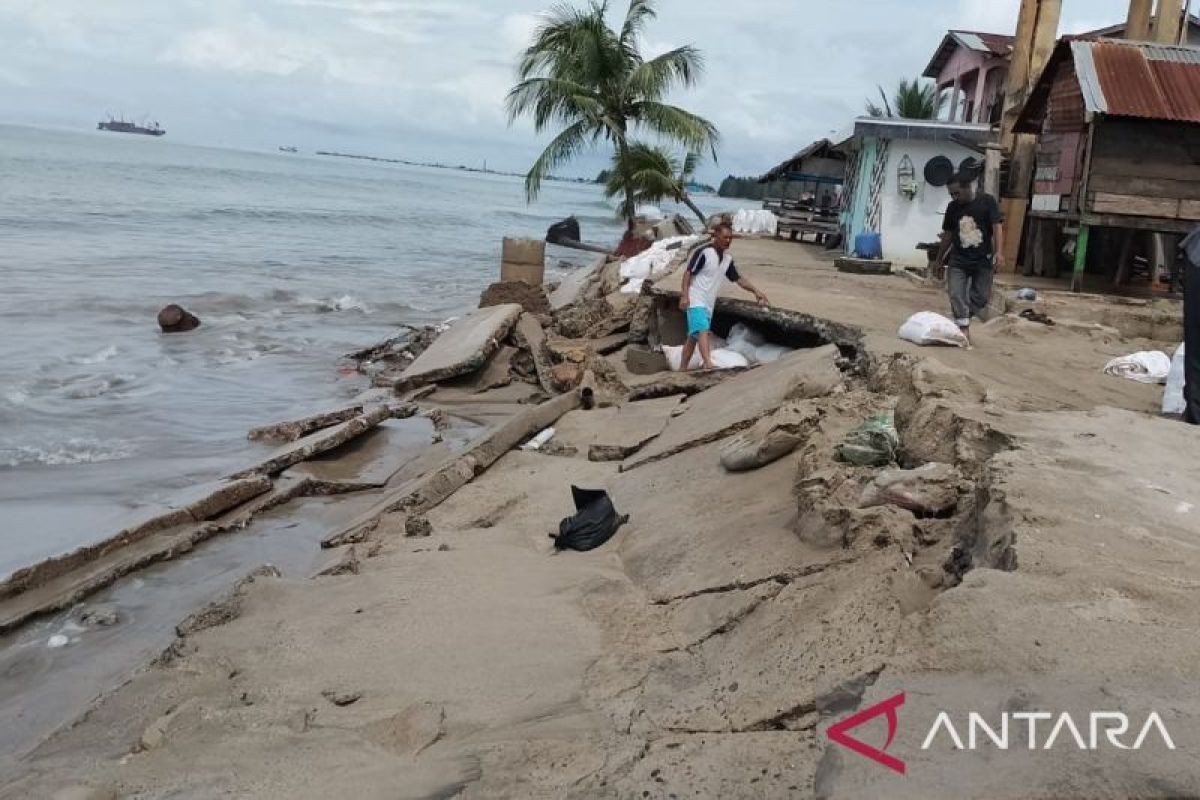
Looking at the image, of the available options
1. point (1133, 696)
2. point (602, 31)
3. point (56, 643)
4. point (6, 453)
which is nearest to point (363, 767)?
point (1133, 696)

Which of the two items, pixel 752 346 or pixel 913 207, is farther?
pixel 913 207

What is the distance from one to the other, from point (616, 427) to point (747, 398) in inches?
52.2

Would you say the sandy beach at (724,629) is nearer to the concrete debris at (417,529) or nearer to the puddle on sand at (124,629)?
the concrete debris at (417,529)

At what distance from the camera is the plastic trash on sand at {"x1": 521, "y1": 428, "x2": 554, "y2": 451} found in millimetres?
8384

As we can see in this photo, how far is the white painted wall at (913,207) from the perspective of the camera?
786 inches

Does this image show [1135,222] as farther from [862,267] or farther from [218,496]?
[218,496]

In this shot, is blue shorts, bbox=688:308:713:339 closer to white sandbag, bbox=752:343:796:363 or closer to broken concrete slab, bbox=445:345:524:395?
white sandbag, bbox=752:343:796:363

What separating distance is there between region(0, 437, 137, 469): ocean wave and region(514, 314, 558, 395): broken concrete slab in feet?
13.9

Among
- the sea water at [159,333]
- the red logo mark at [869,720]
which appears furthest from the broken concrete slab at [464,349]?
the red logo mark at [869,720]

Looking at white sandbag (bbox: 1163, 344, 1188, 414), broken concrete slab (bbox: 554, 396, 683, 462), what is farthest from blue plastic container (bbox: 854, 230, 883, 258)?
white sandbag (bbox: 1163, 344, 1188, 414)

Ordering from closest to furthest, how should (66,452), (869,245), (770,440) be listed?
(770,440), (66,452), (869,245)

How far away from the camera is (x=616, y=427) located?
855 cm

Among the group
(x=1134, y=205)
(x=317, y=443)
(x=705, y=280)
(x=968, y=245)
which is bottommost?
(x=317, y=443)

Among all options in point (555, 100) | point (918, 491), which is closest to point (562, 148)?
point (555, 100)
